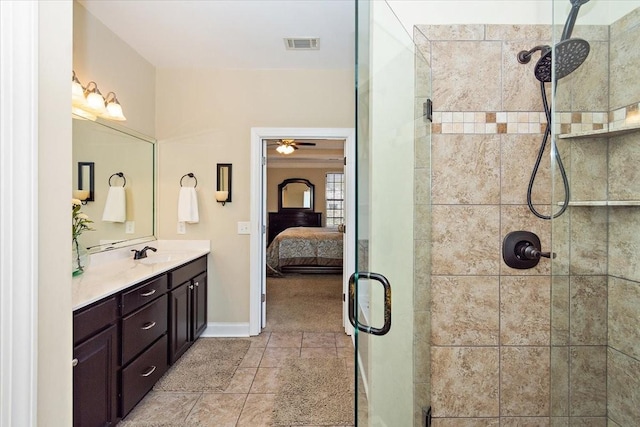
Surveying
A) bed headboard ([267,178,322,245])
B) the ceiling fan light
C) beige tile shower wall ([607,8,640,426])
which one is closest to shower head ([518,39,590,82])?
beige tile shower wall ([607,8,640,426])

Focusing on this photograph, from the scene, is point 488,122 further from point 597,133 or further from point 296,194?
point 296,194

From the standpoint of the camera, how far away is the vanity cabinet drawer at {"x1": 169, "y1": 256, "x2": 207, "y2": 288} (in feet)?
8.37

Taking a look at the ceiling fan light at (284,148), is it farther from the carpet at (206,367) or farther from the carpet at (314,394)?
the carpet at (314,394)

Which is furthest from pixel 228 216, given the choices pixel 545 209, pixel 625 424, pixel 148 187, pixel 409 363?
pixel 625 424

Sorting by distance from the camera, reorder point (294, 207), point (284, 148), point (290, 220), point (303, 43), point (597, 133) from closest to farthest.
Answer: point (597, 133) → point (303, 43) → point (284, 148) → point (290, 220) → point (294, 207)

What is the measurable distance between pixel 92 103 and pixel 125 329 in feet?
5.29

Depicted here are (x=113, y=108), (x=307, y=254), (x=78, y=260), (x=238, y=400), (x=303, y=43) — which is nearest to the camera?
(x=78, y=260)

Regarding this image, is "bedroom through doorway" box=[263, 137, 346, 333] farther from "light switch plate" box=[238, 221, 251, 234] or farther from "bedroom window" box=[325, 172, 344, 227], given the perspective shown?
"light switch plate" box=[238, 221, 251, 234]

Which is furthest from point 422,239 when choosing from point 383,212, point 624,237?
point 624,237

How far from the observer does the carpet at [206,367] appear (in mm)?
2355

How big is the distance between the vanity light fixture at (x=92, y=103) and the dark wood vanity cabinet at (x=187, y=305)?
1.32 meters

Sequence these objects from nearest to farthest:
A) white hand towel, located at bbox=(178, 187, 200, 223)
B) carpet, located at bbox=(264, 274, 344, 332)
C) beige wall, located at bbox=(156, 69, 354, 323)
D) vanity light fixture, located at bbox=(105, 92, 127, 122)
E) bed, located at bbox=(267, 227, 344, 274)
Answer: vanity light fixture, located at bbox=(105, 92, 127, 122), white hand towel, located at bbox=(178, 187, 200, 223), beige wall, located at bbox=(156, 69, 354, 323), carpet, located at bbox=(264, 274, 344, 332), bed, located at bbox=(267, 227, 344, 274)

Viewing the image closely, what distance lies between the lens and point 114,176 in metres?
2.68

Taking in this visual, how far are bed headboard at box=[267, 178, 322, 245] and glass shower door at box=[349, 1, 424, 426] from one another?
298 inches
